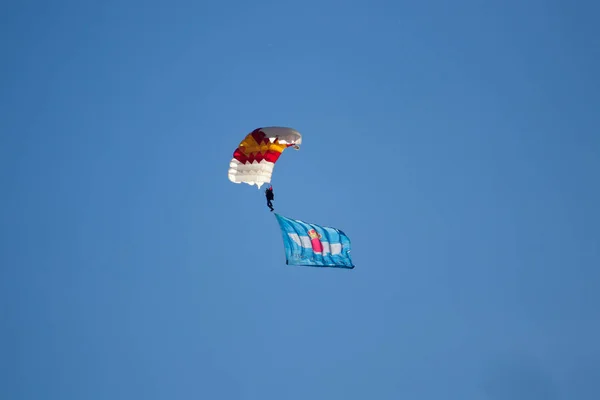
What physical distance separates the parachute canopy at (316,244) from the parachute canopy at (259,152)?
6.58 feet

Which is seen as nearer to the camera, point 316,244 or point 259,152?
point 259,152

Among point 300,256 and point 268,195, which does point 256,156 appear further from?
point 300,256

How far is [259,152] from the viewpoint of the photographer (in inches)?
1323

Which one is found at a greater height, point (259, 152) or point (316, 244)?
point (259, 152)

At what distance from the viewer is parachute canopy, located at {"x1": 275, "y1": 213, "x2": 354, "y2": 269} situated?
33781 millimetres

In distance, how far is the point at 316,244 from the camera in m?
34.5

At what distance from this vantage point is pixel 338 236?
34.8m

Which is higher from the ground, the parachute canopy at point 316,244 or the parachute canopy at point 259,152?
the parachute canopy at point 259,152

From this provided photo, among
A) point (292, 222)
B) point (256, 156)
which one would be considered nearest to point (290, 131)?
point (256, 156)

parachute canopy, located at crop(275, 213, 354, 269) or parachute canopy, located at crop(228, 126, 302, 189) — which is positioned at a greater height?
parachute canopy, located at crop(228, 126, 302, 189)

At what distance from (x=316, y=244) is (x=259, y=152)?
15.1 feet

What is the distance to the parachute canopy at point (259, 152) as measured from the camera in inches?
1308

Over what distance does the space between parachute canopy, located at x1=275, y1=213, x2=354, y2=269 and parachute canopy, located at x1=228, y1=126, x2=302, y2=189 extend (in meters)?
2.01

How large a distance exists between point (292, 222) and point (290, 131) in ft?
13.3
